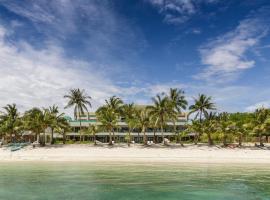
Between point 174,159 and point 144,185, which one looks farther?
point 174,159

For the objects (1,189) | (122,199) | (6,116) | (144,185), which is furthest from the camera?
(6,116)

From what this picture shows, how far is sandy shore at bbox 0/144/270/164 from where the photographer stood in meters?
54.6

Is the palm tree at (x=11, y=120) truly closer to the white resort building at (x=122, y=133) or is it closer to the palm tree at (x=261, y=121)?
the white resort building at (x=122, y=133)

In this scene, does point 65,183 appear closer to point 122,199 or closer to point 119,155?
point 122,199

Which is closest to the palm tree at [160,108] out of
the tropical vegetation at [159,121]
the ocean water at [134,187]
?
the tropical vegetation at [159,121]

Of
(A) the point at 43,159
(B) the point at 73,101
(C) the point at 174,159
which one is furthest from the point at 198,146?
(B) the point at 73,101

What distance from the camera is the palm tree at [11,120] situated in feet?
232

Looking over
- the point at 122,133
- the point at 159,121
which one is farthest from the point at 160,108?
the point at 122,133

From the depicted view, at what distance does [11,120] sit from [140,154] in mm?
27997

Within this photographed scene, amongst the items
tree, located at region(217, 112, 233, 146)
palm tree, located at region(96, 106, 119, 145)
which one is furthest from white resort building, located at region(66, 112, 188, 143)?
tree, located at region(217, 112, 233, 146)

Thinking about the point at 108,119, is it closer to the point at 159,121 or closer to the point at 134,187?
the point at 159,121

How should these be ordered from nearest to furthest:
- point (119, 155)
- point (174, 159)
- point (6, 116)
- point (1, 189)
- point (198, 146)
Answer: point (1, 189)
point (174, 159)
point (119, 155)
point (198, 146)
point (6, 116)

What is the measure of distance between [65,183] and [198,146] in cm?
4147

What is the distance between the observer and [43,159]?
183ft
